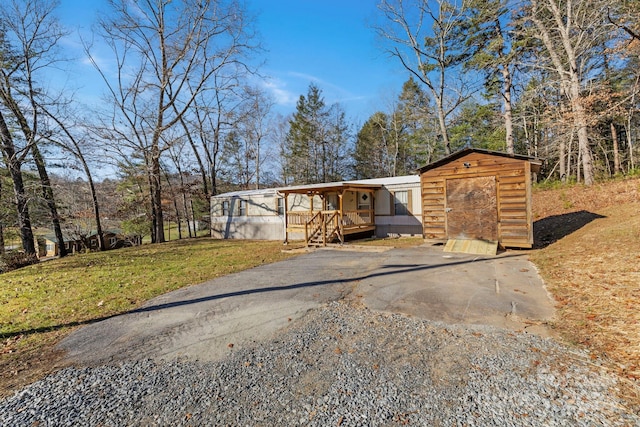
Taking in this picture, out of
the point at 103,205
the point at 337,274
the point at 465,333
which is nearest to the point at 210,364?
the point at 465,333

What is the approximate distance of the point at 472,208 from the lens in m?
8.90

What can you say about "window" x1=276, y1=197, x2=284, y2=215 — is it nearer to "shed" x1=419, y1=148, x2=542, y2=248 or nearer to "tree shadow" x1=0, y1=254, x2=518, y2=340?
"shed" x1=419, y1=148, x2=542, y2=248

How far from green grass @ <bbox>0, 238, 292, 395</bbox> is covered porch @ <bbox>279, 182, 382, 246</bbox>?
2.17 metres

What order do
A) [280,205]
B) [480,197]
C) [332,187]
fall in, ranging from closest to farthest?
[480,197] < [332,187] < [280,205]

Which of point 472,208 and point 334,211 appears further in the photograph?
point 334,211

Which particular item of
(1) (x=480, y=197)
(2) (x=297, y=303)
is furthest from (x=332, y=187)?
(2) (x=297, y=303)

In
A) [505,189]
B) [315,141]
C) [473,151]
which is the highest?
[315,141]

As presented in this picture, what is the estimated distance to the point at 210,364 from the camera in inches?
119

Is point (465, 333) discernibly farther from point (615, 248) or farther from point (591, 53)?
point (591, 53)

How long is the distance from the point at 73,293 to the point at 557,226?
14196mm

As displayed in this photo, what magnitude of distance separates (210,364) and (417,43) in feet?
67.8

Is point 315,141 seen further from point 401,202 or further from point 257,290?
point 257,290

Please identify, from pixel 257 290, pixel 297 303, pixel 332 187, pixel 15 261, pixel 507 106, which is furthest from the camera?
pixel 507 106

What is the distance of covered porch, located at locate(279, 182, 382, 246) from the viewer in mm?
11586
